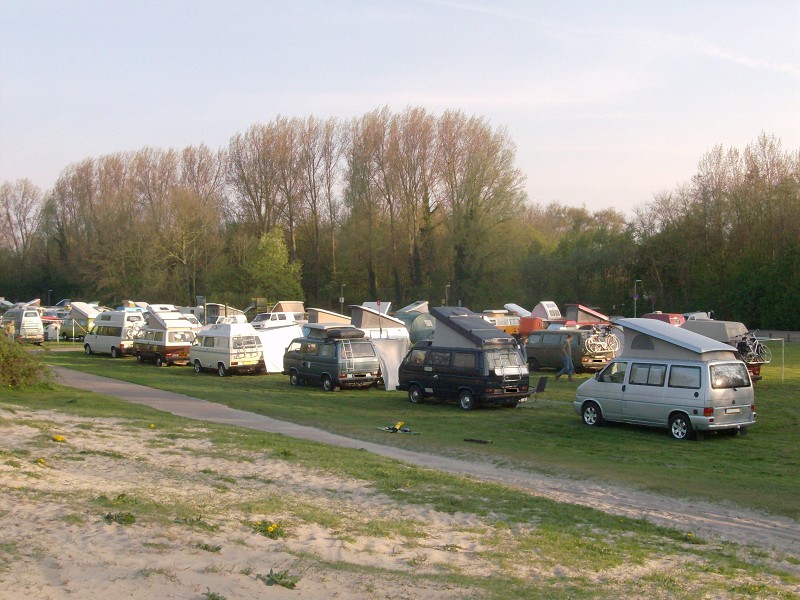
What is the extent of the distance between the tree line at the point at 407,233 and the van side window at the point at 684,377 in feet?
142

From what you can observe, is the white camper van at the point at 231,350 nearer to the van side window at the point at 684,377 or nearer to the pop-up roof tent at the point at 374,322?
the pop-up roof tent at the point at 374,322

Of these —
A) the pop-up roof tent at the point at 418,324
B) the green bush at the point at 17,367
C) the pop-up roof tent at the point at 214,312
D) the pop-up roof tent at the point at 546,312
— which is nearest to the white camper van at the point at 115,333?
the pop-up roof tent at the point at 418,324

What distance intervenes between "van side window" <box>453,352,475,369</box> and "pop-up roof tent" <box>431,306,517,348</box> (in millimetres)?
231

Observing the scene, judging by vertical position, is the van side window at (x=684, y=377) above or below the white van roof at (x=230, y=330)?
below

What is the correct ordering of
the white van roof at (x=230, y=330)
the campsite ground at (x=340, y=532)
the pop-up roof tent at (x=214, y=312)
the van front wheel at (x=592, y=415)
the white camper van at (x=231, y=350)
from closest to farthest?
the campsite ground at (x=340, y=532) < the van front wheel at (x=592, y=415) < the white camper van at (x=231, y=350) < the white van roof at (x=230, y=330) < the pop-up roof tent at (x=214, y=312)

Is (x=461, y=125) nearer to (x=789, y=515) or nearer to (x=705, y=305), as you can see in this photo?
(x=705, y=305)

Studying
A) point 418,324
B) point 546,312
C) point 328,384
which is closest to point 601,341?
point 328,384

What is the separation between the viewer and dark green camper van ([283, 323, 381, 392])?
26516mm

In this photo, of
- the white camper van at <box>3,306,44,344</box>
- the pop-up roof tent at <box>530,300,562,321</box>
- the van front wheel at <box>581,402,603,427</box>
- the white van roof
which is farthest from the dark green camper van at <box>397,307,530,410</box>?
the white camper van at <box>3,306,44,344</box>

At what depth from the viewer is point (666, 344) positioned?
18.1 meters

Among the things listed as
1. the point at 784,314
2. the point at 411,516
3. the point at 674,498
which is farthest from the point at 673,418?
the point at 784,314

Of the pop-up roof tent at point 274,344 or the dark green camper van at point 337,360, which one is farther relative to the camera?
the pop-up roof tent at point 274,344

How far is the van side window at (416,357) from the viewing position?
77.8 ft

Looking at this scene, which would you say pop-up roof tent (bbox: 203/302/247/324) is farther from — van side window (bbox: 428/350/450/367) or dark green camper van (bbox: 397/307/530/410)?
van side window (bbox: 428/350/450/367)
